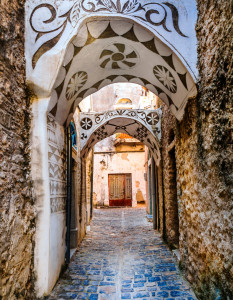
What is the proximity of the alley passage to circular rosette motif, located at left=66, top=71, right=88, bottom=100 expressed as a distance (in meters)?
2.61

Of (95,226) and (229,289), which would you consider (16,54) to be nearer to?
(229,289)

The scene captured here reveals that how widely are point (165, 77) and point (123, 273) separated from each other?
2953 mm

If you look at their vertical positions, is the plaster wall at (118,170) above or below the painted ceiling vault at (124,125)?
below

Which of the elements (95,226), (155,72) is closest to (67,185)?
(155,72)

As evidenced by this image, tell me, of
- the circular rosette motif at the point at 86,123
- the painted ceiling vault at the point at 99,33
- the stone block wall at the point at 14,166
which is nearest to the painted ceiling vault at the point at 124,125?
the circular rosette motif at the point at 86,123

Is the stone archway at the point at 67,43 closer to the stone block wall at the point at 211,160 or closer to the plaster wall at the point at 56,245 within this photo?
the plaster wall at the point at 56,245

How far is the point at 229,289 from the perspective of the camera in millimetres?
2127

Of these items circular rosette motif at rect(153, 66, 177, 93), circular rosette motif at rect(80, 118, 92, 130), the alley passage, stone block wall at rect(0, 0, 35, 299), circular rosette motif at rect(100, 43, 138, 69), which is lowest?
the alley passage

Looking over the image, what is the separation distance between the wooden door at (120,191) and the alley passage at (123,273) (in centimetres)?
972

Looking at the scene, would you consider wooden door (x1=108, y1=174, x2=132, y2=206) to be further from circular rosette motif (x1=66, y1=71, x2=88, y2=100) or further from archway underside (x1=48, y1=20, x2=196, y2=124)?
circular rosette motif (x1=66, y1=71, x2=88, y2=100)

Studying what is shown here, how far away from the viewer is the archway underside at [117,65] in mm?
3039

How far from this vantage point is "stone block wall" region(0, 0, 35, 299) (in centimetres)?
220

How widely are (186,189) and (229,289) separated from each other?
1.58m

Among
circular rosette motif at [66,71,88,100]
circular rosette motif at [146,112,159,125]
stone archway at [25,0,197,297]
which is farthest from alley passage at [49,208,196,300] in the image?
circular rosette motif at [146,112,159,125]
